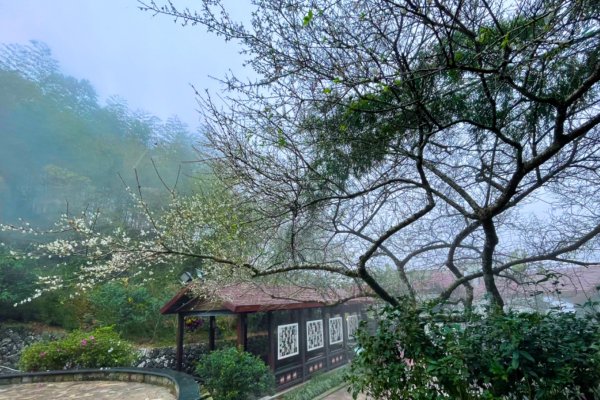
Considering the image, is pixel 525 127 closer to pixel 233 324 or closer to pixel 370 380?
pixel 370 380

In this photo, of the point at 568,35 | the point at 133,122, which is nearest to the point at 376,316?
the point at 568,35

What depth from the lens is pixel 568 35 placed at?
203cm

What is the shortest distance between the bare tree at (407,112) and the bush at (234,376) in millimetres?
2695

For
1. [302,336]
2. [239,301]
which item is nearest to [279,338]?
[302,336]

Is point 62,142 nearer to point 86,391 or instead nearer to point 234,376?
point 86,391

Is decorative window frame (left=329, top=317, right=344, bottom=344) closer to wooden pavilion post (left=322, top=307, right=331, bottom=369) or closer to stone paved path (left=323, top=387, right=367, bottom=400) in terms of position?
wooden pavilion post (left=322, top=307, right=331, bottom=369)

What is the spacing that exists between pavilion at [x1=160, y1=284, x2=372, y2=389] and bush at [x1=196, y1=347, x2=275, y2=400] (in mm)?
718

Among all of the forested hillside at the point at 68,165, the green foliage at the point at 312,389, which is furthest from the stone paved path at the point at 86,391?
the forested hillside at the point at 68,165

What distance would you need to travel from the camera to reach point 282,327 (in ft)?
26.1

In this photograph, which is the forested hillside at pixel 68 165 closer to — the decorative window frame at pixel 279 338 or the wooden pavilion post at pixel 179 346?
the wooden pavilion post at pixel 179 346

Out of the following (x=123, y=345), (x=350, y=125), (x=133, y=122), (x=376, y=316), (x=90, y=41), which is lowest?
(x=123, y=345)

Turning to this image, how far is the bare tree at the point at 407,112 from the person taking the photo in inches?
76.9

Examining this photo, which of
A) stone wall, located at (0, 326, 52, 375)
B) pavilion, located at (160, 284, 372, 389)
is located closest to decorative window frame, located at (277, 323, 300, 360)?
pavilion, located at (160, 284, 372, 389)

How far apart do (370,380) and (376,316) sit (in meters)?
0.49
